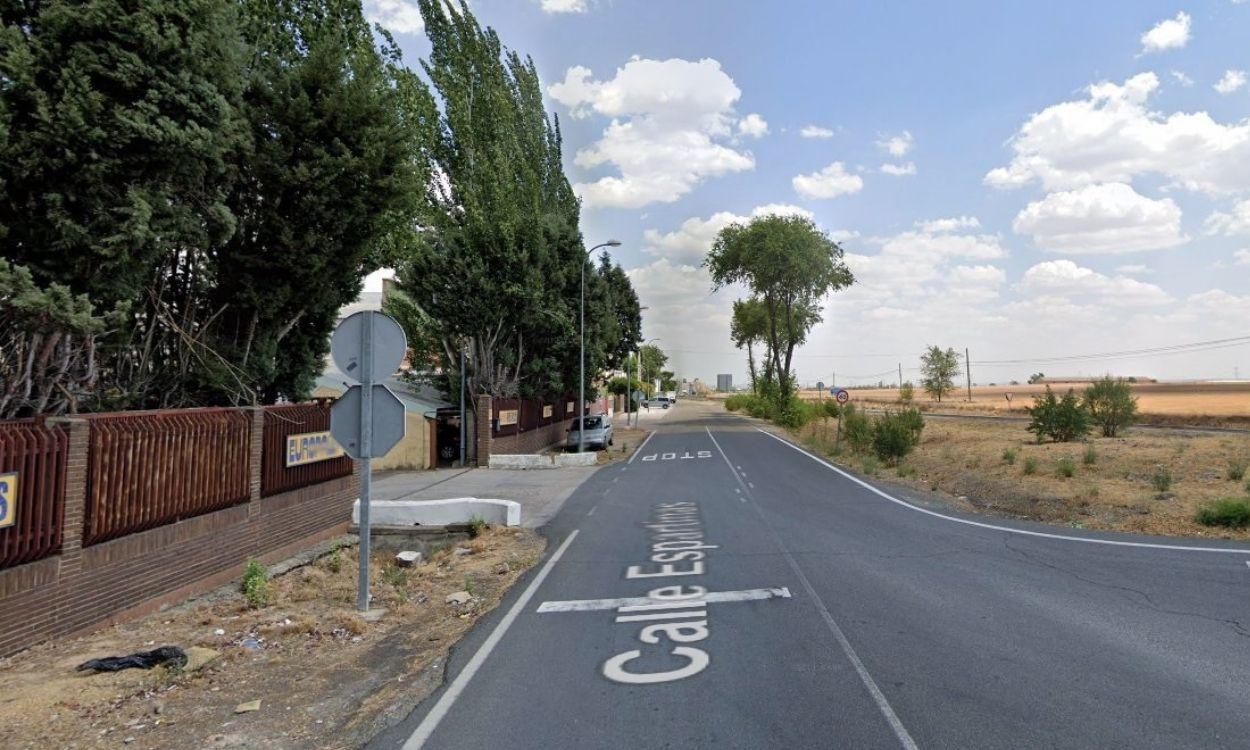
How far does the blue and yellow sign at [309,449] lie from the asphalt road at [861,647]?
13.2 feet

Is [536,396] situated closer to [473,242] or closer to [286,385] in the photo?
[473,242]

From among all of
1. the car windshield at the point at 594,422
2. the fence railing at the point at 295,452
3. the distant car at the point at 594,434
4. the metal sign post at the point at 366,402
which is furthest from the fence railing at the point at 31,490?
the car windshield at the point at 594,422

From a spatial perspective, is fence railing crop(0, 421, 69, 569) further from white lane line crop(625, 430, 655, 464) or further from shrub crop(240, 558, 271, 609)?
white lane line crop(625, 430, 655, 464)

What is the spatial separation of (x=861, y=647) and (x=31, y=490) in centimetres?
693

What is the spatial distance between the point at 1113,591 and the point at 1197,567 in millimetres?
1994

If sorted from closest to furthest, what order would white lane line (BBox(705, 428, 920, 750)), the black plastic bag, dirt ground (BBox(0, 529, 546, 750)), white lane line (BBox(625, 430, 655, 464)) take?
white lane line (BBox(705, 428, 920, 750)) < dirt ground (BBox(0, 529, 546, 750)) < the black plastic bag < white lane line (BBox(625, 430, 655, 464))

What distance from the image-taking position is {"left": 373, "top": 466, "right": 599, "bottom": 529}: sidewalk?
15969mm

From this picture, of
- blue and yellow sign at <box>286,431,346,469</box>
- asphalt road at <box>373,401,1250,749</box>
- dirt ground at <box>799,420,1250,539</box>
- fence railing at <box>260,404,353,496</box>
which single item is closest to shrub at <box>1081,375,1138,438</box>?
dirt ground at <box>799,420,1250,539</box>

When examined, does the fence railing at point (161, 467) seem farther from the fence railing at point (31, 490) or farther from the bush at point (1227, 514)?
the bush at point (1227, 514)

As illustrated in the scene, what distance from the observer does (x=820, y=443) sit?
31922mm

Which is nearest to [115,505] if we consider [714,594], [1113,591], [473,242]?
[714,594]

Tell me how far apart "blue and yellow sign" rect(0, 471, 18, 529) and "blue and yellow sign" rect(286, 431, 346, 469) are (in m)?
4.08

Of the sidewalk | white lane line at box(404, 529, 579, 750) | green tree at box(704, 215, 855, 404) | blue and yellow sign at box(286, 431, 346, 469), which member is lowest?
the sidewalk

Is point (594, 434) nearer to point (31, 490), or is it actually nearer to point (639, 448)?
point (639, 448)
